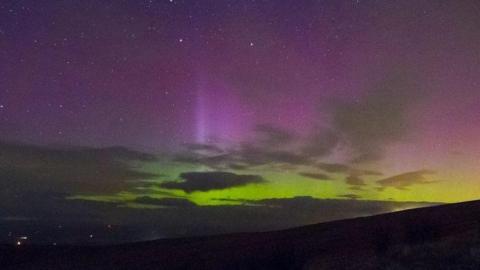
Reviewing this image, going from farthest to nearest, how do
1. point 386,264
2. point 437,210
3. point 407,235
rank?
point 437,210 < point 407,235 < point 386,264

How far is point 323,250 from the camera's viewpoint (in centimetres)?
2633

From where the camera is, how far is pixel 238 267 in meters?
27.6

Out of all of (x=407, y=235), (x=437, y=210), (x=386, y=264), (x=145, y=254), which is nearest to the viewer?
(x=386, y=264)

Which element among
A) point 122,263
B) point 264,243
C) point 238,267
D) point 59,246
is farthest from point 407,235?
point 59,246

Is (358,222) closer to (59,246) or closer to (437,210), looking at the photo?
(437,210)

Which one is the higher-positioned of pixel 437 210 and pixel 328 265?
pixel 437 210

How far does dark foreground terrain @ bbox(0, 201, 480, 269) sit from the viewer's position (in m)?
20.5

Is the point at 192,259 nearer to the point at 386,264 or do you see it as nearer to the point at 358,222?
the point at 358,222

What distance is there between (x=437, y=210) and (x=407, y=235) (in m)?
7.03

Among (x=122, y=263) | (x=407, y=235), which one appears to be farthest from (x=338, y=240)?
(x=122, y=263)

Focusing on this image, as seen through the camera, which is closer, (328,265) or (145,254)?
(328,265)

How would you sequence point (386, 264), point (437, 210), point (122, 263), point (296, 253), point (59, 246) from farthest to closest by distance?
1. point (59, 246)
2. point (122, 263)
3. point (437, 210)
4. point (296, 253)
5. point (386, 264)

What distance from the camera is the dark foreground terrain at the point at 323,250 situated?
2052cm

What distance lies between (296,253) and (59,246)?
26.6 metres
